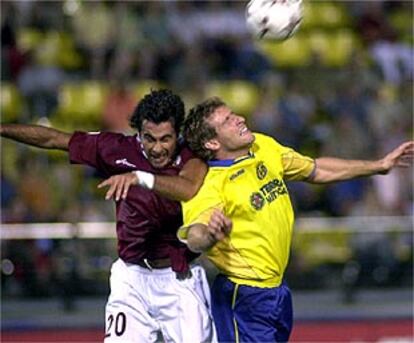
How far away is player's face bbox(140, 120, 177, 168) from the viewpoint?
7.21m

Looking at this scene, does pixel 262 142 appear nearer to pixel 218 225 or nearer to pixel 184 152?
pixel 184 152

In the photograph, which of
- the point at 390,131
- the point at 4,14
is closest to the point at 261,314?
the point at 390,131

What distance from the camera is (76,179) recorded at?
12.7m

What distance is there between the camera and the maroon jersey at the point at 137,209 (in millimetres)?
7449

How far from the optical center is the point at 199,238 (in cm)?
675

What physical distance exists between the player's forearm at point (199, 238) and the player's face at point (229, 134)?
24.9 inches

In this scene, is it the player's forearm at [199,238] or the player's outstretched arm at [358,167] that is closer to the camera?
the player's forearm at [199,238]

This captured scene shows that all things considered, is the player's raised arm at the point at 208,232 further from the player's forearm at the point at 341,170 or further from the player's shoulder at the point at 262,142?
the player's forearm at the point at 341,170

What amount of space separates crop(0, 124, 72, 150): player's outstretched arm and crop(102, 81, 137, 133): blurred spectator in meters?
5.69

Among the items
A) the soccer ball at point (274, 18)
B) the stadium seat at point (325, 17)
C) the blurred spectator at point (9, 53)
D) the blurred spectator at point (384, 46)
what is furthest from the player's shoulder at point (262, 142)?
the stadium seat at point (325, 17)

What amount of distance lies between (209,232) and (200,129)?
30.9 inches

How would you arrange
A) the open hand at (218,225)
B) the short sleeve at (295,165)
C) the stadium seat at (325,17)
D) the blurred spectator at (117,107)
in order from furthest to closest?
the stadium seat at (325,17)
the blurred spectator at (117,107)
the short sleeve at (295,165)
the open hand at (218,225)

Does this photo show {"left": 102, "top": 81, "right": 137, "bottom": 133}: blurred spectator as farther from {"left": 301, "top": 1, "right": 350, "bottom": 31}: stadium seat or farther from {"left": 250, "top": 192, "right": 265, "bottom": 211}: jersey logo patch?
{"left": 250, "top": 192, "right": 265, "bottom": 211}: jersey logo patch

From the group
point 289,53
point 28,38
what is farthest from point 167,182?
point 289,53
